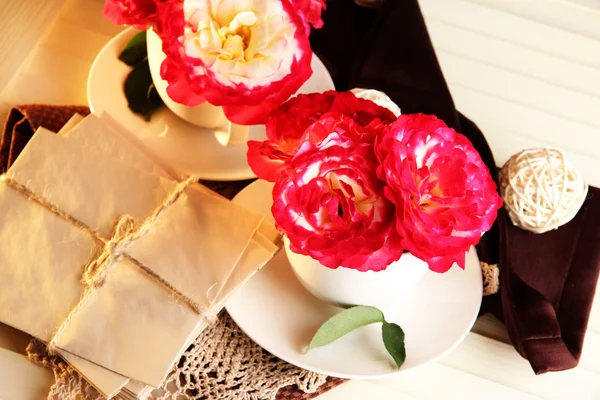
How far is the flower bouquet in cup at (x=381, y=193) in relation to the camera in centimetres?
36

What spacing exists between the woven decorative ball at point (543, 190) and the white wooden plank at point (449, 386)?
145 mm

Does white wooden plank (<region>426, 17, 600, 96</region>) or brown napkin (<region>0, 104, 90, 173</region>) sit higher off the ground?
brown napkin (<region>0, 104, 90, 173</region>)

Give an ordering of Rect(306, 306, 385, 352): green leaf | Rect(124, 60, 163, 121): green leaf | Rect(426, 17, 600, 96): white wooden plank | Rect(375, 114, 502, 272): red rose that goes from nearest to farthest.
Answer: Rect(375, 114, 502, 272): red rose
Rect(306, 306, 385, 352): green leaf
Rect(124, 60, 163, 121): green leaf
Rect(426, 17, 600, 96): white wooden plank

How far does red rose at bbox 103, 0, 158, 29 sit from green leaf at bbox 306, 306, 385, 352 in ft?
0.84

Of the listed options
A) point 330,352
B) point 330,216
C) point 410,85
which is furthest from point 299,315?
point 410,85

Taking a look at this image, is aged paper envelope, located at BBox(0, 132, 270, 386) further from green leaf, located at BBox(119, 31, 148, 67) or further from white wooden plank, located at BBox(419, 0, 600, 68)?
white wooden plank, located at BBox(419, 0, 600, 68)

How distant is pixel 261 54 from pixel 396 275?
0.58 ft

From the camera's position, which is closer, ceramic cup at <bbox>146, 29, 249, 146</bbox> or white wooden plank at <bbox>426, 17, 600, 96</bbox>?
ceramic cup at <bbox>146, 29, 249, 146</bbox>

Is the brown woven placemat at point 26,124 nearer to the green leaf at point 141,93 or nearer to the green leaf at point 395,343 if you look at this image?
the green leaf at point 141,93

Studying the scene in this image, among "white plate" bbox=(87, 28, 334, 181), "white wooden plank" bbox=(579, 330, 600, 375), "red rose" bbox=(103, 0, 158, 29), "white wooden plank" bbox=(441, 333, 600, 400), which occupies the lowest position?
"white wooden plank" bbox=(579, 330, 600, 375)

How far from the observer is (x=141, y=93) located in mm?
583

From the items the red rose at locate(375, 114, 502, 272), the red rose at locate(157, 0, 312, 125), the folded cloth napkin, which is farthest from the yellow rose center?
the folded cloth napkin

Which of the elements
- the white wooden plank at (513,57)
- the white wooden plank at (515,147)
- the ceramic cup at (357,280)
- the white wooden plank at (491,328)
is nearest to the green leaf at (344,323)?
the ceramic cup at (357,280)

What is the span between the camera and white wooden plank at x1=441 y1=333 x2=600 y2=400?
0.51 meters
